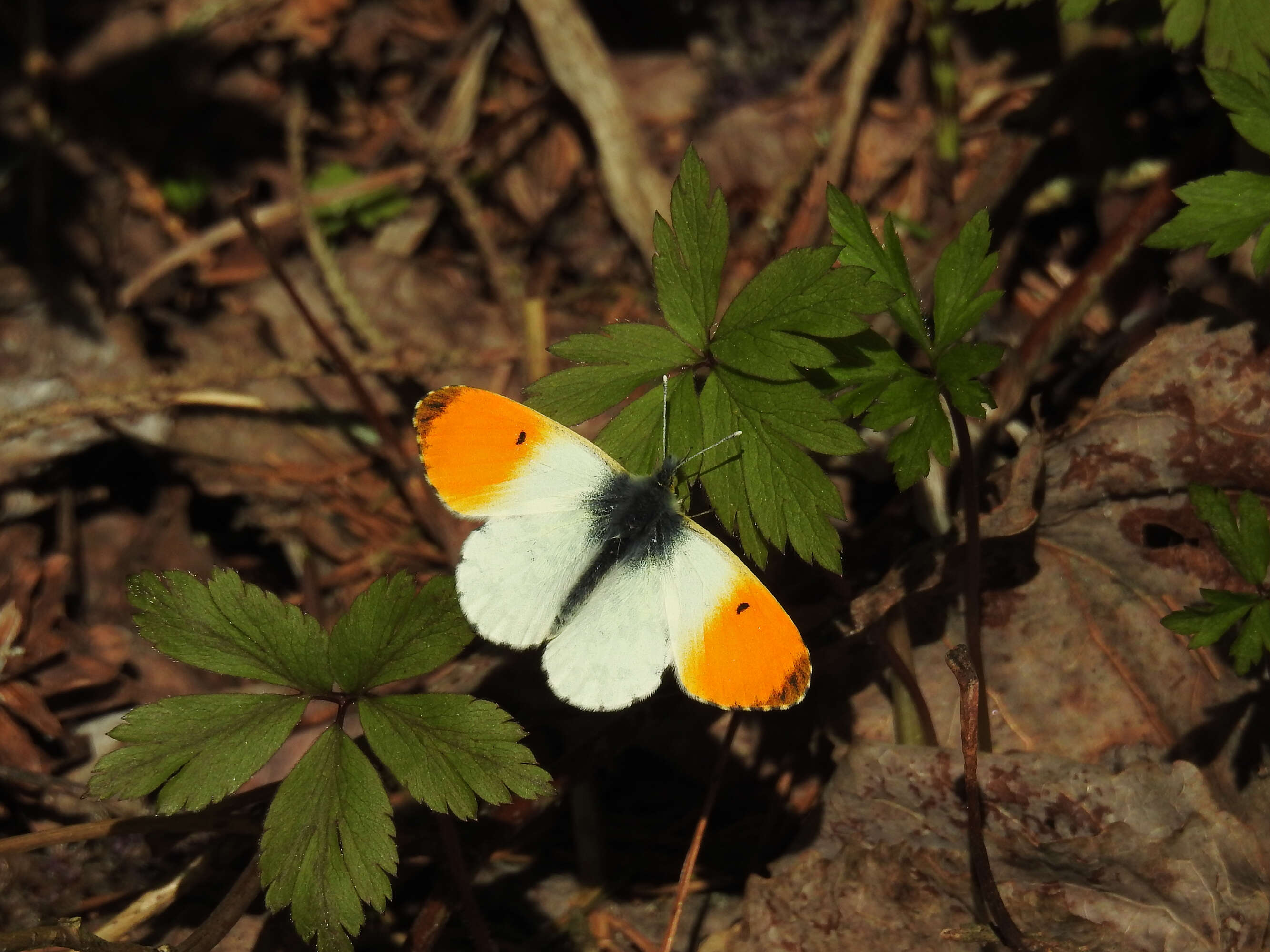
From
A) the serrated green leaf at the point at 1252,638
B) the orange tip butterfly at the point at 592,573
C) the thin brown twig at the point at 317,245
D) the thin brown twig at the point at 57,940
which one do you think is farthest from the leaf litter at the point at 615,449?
the thin brown twig at the point at 57,940

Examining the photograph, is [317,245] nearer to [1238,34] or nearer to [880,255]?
[880,255]

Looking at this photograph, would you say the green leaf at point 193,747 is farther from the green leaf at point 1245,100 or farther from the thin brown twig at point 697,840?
the green leaf at point 1245,100

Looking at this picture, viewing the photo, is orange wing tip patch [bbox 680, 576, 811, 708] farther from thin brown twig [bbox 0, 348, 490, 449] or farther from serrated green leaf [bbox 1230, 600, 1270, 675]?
thin brown twig [bbox 0, 348, 490, 449]

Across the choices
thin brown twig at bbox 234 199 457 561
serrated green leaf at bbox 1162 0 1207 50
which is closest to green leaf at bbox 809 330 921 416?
serrated green leaf at bbox 1162 0 1207 50

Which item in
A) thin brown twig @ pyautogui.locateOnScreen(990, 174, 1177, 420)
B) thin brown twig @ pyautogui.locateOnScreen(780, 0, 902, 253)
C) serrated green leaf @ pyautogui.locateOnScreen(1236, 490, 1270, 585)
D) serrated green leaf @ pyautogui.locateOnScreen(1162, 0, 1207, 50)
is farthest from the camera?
thin brown twig @ pyautogui.locateOnScreen(780, 0, 902, 253)

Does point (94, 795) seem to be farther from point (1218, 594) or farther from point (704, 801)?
point (1218, 594)

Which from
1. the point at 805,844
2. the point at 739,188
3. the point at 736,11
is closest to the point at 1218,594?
the point at 805,844

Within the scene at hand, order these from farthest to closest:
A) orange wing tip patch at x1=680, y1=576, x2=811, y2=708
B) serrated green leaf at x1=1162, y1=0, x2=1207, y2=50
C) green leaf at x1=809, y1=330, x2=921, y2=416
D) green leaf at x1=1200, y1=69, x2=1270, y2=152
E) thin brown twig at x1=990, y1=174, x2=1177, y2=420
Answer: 1. thin brown twig at x1=990, y1=174, x2=1177, y2=420
2. serrated green leaf at x1=1162, y1=0, x2=1207, y2=50
3. green leaf at x1=1200, y1=69, x2=1270, y2=152
4. green leaf at x1=809, y1=330, x2=921, y2=416
5. orange wing tip patch at x1=680, y1=576, x2=811, y2=708

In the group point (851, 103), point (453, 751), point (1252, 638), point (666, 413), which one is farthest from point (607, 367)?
point (851, 103)
